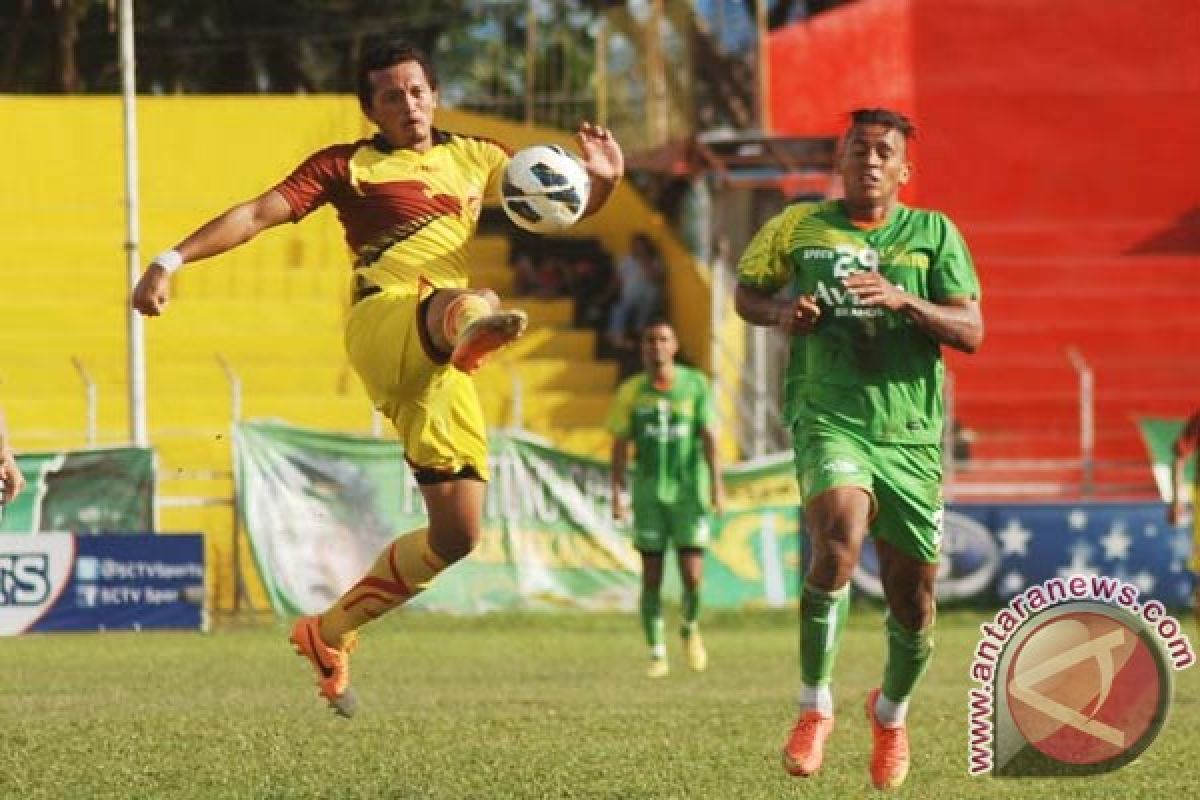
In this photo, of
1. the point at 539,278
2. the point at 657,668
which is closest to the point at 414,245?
the point at 657,668

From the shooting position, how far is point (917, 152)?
33.6 metres

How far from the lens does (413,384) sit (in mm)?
10680

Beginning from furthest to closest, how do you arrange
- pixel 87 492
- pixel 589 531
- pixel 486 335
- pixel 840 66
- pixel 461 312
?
pixel 840 66 → pixel 589 531 → pixel 87 492 → pixel 461 312 → pixel 486 335

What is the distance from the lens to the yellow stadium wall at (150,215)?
28859 mm

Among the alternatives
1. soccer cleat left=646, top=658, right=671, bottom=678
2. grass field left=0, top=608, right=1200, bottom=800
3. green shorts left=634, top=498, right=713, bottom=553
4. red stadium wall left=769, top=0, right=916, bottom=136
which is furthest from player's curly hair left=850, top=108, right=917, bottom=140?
red stadium wall left=769, top=0, right=916, bottom=136

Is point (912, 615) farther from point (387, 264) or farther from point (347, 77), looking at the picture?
point (347, 77)

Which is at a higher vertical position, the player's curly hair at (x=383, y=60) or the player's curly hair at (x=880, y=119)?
the player's curly hair at (x=383, y=60)

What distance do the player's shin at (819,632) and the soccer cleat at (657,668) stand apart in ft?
24.5

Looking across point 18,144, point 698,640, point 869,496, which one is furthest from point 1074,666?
point 18,144

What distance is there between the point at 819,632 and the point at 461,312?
1.79 meters

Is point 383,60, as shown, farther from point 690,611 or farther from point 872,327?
point 690,611

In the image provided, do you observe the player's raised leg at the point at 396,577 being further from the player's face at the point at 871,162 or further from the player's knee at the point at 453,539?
the player's face at the point at 871,162

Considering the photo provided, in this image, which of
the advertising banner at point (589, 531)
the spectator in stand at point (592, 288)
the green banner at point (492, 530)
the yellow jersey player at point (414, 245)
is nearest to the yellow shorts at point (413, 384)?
the yellow jersey player at point (414, 245)

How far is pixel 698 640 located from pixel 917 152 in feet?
51.8
